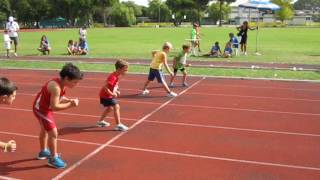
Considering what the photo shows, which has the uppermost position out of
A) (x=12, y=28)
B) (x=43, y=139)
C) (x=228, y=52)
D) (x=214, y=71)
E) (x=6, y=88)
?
(x=12, y=28)

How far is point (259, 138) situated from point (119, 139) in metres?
2.35

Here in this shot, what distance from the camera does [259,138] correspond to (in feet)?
25.6

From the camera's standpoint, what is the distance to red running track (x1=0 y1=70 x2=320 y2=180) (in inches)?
242

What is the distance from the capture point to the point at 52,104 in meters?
5.86

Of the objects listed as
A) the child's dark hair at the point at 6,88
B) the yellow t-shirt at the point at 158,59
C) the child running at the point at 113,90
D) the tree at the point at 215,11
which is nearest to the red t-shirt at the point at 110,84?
the child running at the point at 113,90

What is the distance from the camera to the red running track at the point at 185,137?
6145mm

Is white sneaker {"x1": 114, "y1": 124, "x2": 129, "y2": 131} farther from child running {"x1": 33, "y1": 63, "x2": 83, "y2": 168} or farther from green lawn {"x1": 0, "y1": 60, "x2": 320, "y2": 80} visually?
green lawn {"x1": 0, "y1": 60, "x2": 320, "y2": 80}

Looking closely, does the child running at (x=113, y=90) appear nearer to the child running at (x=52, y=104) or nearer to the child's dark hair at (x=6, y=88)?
the child running at (x=52, y=104)

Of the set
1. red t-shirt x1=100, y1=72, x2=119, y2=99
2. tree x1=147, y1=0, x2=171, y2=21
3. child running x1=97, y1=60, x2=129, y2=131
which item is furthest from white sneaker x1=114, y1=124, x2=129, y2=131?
tree x1=147, y1=0, x2=171, y2=21

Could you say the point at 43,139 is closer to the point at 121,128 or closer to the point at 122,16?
the point at 121,128

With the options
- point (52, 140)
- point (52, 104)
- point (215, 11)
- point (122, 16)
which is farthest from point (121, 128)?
point (215, 11)

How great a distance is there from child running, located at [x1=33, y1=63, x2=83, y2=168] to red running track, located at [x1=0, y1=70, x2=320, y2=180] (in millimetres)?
191

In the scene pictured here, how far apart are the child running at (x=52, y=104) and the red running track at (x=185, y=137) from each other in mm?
191

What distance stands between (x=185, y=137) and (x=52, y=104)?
273 cm
